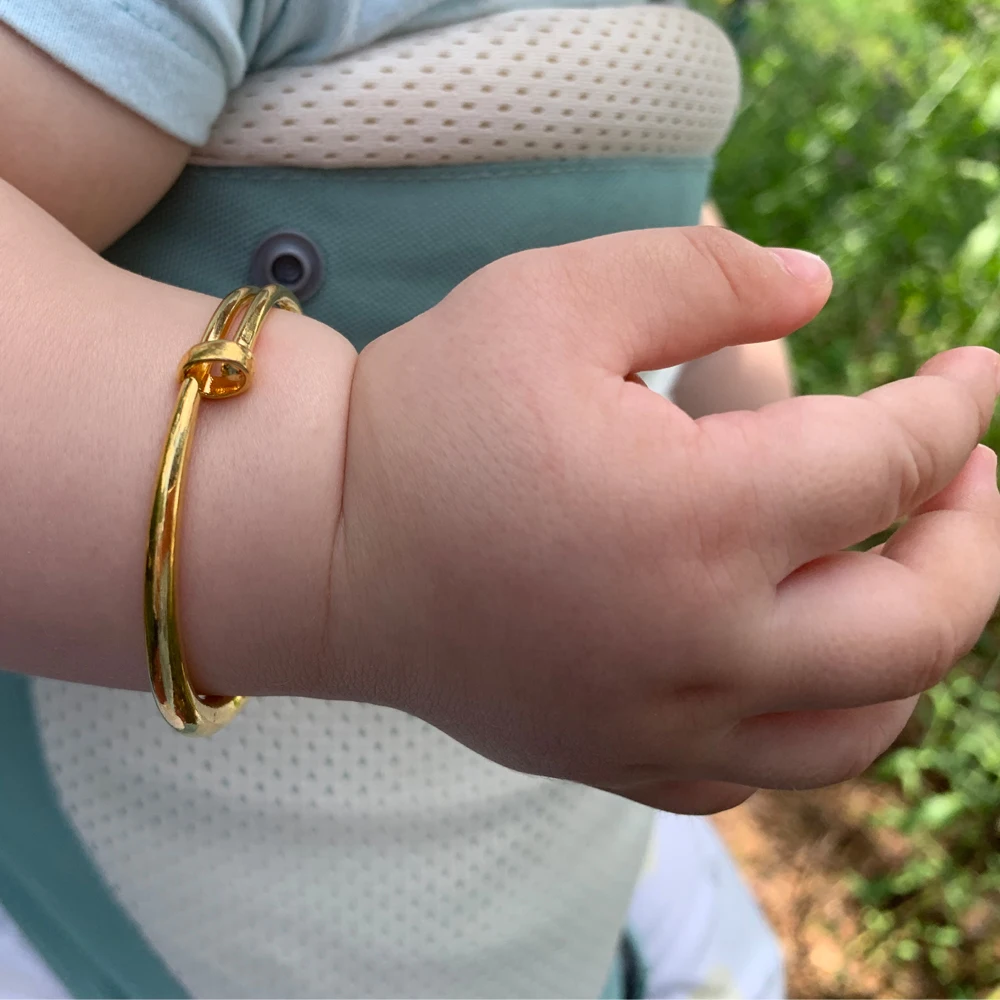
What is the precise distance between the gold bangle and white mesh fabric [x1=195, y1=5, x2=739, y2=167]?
0.49ft

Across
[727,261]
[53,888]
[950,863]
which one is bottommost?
[950,863]

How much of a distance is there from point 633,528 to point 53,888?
0.52 m

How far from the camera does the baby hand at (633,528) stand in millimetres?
390

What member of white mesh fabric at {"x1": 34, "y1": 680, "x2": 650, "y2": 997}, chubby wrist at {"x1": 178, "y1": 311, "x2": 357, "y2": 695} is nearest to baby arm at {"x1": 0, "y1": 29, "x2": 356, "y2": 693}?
chubby wrist at {"x1": 178, "y1": 311, "x2": 357, "y2": 695}

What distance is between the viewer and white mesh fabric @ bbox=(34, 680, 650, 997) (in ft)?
2.06

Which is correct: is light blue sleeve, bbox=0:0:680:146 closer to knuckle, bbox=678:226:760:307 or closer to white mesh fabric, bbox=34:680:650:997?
knuckle, bbox=678:226:760:307

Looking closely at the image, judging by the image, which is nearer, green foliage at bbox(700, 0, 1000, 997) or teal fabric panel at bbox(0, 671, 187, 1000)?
teal fabric panel at bbox(0, 671, 187, 1000)

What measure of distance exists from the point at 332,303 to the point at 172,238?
0.34ft

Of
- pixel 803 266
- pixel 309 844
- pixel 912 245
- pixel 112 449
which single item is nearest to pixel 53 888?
pixel 309 844

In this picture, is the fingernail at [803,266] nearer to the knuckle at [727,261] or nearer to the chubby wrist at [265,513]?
the knuckle at [727,261]

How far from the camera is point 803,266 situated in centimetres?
44

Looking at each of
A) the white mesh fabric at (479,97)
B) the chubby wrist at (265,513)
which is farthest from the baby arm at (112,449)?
the white mesh fabric at (479,97)

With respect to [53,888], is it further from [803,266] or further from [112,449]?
[803,266]

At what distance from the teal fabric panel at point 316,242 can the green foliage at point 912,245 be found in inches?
34.2
